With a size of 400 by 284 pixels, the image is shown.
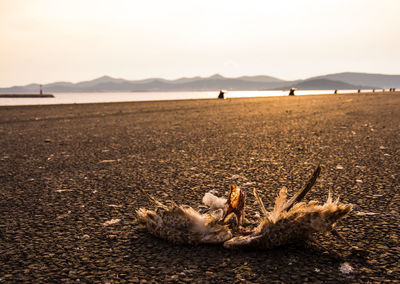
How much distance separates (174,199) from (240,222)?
972mm

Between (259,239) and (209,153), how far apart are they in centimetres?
331

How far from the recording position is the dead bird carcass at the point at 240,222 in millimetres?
1753

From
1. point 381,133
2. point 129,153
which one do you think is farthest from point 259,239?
point 381,133

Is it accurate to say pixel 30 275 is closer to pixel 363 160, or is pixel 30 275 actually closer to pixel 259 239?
pixel 259 239

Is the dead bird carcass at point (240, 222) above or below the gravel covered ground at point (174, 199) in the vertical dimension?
above

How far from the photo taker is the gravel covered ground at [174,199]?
1.70m

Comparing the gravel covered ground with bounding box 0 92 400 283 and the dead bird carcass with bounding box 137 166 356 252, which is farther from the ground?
the dead bird carcass with bounding box 137 166 356 252

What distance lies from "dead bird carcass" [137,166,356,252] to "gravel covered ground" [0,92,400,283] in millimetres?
66

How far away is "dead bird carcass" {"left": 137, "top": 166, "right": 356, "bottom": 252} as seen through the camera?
1.75m

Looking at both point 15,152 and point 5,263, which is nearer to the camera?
point 5,263

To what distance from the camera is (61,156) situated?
5.13 meters

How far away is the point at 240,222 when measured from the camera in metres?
2.02

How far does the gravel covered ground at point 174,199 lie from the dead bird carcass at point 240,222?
0.22 ft

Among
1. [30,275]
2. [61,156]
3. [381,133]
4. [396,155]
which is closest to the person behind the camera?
[30,275]
